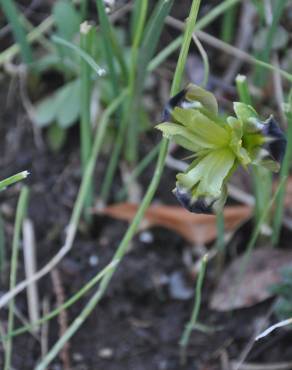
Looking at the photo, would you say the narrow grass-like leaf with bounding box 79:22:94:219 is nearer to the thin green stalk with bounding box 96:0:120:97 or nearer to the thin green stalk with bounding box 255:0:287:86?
the thin green stalk with bounding box 96:0:120:97

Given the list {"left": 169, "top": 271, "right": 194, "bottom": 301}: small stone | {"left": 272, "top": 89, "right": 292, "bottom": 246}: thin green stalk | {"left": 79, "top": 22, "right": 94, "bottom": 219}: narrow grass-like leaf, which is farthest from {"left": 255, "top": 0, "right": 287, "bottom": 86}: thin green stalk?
{"left": 169, "top": 271, "right": 194, "bottom": 301}: small stone

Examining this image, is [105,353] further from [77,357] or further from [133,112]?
[133,112]

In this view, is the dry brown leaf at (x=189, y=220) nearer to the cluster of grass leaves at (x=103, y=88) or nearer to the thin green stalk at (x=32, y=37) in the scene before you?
the cluster of grass leaves at (x=103, y=88)

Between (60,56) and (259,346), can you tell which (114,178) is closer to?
(60,56)

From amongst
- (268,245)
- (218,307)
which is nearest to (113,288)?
(218,307)

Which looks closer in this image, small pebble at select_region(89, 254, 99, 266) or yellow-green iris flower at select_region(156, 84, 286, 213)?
yellow-green iris flower at select_region(156, 84, 286, 213)

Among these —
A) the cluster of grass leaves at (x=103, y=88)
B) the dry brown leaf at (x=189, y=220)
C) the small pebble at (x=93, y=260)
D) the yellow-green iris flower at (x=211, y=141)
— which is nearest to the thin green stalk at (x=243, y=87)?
the cluster of grass leaves at (x=103, y=88)

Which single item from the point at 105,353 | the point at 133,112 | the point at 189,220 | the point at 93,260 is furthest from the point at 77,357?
the point at 133,112

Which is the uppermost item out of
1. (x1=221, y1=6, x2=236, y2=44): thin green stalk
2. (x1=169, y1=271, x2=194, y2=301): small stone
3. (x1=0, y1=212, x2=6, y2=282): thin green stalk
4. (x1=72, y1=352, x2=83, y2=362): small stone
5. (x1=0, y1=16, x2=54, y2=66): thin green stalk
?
(x1=0, y1=16, x2=54, y2=66): thin green stalk
